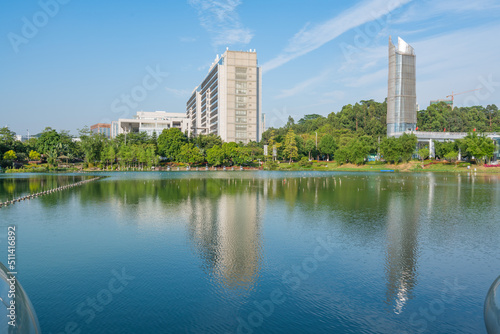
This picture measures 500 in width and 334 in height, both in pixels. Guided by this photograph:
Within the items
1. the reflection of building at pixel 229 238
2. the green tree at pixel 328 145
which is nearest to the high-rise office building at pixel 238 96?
the green tree at pixel 328 145

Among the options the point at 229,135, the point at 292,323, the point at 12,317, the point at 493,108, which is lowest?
the point at 292,323

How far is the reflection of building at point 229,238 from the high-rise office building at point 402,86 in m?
64.1

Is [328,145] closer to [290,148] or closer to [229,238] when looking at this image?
[290,148]

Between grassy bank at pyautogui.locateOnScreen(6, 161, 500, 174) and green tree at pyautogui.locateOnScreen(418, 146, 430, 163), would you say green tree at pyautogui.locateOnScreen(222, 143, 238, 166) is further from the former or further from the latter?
green tree at pyautogui.locateOnScreen(418, 146, 430, 163)

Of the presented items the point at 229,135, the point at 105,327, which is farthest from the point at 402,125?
the point at 105,327

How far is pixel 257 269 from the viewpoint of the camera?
393 inches

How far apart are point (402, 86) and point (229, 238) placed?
7396cm

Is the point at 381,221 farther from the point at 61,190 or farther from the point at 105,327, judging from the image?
the point at 61,190

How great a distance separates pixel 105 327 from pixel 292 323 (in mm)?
3658

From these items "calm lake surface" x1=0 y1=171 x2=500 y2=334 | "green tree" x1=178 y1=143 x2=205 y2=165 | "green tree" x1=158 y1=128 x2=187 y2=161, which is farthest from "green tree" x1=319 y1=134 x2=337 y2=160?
"calm lake surface" x1=0 y1=171 x2=500 y2=334

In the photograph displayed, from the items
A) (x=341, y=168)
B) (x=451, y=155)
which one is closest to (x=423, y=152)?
(x=451, y=155)

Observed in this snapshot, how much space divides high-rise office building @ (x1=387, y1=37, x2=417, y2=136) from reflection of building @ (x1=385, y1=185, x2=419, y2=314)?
2480 inches

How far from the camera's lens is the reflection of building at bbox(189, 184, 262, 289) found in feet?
31.7

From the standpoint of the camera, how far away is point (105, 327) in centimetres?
702
